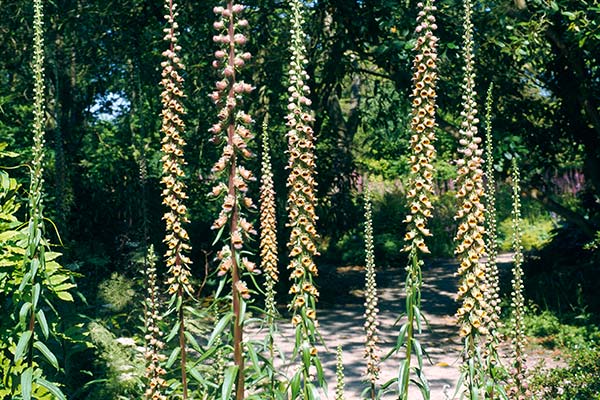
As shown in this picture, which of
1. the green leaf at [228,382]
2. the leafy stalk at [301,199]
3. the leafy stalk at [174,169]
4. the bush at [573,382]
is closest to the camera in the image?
the green leaf at [228,382]

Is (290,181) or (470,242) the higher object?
(290,181)

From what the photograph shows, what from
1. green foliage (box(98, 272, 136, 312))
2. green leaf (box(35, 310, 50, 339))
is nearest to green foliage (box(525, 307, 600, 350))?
green foliage (box(98, 272, 136, 312))

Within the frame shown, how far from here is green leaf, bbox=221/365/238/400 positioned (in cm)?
247

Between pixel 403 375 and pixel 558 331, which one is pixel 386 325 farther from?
pixel 403 375

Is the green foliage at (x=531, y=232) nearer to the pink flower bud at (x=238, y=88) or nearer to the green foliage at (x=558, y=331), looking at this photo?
the green foliage at (x=558, y=331)

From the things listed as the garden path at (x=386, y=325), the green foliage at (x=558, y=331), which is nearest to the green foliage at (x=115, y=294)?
the garden path at (x=386, y=325)

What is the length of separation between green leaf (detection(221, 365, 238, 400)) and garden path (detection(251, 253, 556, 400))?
185cm

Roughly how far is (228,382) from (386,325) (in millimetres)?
7381

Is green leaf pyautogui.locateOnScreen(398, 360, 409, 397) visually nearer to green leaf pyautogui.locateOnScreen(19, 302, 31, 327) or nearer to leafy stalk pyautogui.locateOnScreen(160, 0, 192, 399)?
leafy stalk pyautogui.locateOnScreen(160, 0, 192, 399)

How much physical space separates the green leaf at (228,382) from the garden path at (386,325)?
1855 millimetres

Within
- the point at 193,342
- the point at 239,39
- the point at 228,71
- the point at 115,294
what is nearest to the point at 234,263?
the point at 193,342

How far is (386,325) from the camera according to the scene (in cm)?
965

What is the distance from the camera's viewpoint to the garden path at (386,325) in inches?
279

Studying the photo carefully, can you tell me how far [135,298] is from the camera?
20.3 ft
